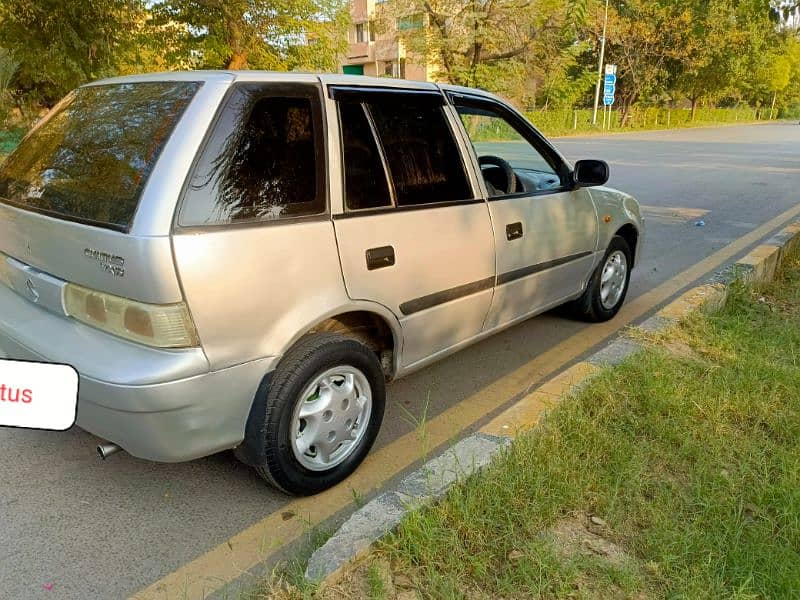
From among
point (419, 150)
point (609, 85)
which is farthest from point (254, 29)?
point (609, 85)

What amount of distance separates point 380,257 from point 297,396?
715 mm

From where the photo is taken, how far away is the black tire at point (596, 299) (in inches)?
187

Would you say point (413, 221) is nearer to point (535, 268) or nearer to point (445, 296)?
point (445, 296)

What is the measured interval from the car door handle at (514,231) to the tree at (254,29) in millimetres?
18880

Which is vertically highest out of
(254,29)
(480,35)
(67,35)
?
(480,35)

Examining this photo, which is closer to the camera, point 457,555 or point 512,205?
point 457,555

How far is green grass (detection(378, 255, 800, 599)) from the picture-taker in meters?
2.15

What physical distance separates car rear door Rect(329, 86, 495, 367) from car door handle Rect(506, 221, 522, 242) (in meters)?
0.17

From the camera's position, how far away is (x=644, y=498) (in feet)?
8.53

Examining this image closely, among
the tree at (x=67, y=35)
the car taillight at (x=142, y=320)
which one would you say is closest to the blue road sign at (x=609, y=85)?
the tree at (x=67, y=35)

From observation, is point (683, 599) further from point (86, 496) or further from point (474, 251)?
point (86, 496)

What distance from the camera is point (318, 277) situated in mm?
2594

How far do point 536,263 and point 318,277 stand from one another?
175 centimetres

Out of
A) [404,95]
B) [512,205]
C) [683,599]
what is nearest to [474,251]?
[512,205]
